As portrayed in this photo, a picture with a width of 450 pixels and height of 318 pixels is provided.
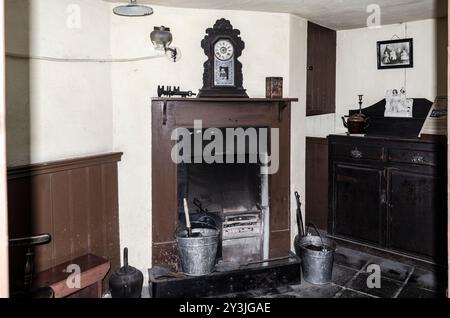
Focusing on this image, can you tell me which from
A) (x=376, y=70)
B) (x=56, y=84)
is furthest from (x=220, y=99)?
(x=376, y=70)

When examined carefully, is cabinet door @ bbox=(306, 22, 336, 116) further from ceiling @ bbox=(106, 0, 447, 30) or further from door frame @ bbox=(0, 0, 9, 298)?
door frame @ bbox=(0, 0, 9, 298)

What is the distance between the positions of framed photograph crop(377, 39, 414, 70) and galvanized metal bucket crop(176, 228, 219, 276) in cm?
247

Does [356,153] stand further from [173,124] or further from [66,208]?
[66,208]

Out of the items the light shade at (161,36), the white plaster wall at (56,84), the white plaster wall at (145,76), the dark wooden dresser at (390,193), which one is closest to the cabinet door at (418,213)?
the dark wooden dresser at (390,193)

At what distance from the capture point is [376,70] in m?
3.96

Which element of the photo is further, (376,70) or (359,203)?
(376,70)

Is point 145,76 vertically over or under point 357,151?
over

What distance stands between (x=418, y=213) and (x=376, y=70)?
1518mm

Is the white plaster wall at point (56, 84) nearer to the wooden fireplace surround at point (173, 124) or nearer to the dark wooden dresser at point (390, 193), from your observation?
the wooden fireplace surround at point (173, 124)

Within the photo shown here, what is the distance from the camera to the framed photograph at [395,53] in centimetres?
371

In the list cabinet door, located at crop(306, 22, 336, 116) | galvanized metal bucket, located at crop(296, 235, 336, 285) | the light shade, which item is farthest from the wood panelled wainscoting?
cabinet door, located at crop(306, 22, 336, 116)

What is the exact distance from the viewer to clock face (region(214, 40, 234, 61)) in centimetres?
315

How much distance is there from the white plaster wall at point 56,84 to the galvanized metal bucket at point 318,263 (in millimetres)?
1783
